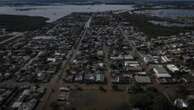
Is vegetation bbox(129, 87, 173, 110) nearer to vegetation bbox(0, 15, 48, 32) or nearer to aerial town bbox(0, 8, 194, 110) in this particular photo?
aerial town bbox(0, 8, 194, 110)

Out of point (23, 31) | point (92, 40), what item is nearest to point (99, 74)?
point (92, 40)

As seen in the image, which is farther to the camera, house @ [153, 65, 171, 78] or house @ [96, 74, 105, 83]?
house @ [153, 65, 171, 78]

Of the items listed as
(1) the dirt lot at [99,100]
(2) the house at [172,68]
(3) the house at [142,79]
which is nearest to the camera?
(1) the dirt lot at [99,100]

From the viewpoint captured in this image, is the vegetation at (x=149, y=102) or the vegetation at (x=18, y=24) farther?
the vegetation at (x=18, y=24)

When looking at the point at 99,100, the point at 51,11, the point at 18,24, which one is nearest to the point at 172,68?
the point at 99,100

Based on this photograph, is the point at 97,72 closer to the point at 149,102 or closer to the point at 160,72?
the point at 160,72

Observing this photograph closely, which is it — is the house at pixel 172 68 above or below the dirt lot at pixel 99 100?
above

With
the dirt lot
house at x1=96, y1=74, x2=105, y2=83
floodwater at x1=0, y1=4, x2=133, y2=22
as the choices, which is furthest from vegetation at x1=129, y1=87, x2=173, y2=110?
floodwater at x1=0, y1=4, x2=133, y2=22

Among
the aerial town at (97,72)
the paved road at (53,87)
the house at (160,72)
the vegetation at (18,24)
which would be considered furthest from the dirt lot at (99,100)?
the vegetation at (18,24)

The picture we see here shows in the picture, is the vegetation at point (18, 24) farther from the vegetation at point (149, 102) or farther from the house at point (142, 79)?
the vegetation at point (149, 102)

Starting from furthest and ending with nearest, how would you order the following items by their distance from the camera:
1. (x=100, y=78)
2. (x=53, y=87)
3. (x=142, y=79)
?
(x=100, y=78)
(x=142, y=79)
(x=53, y=87)
